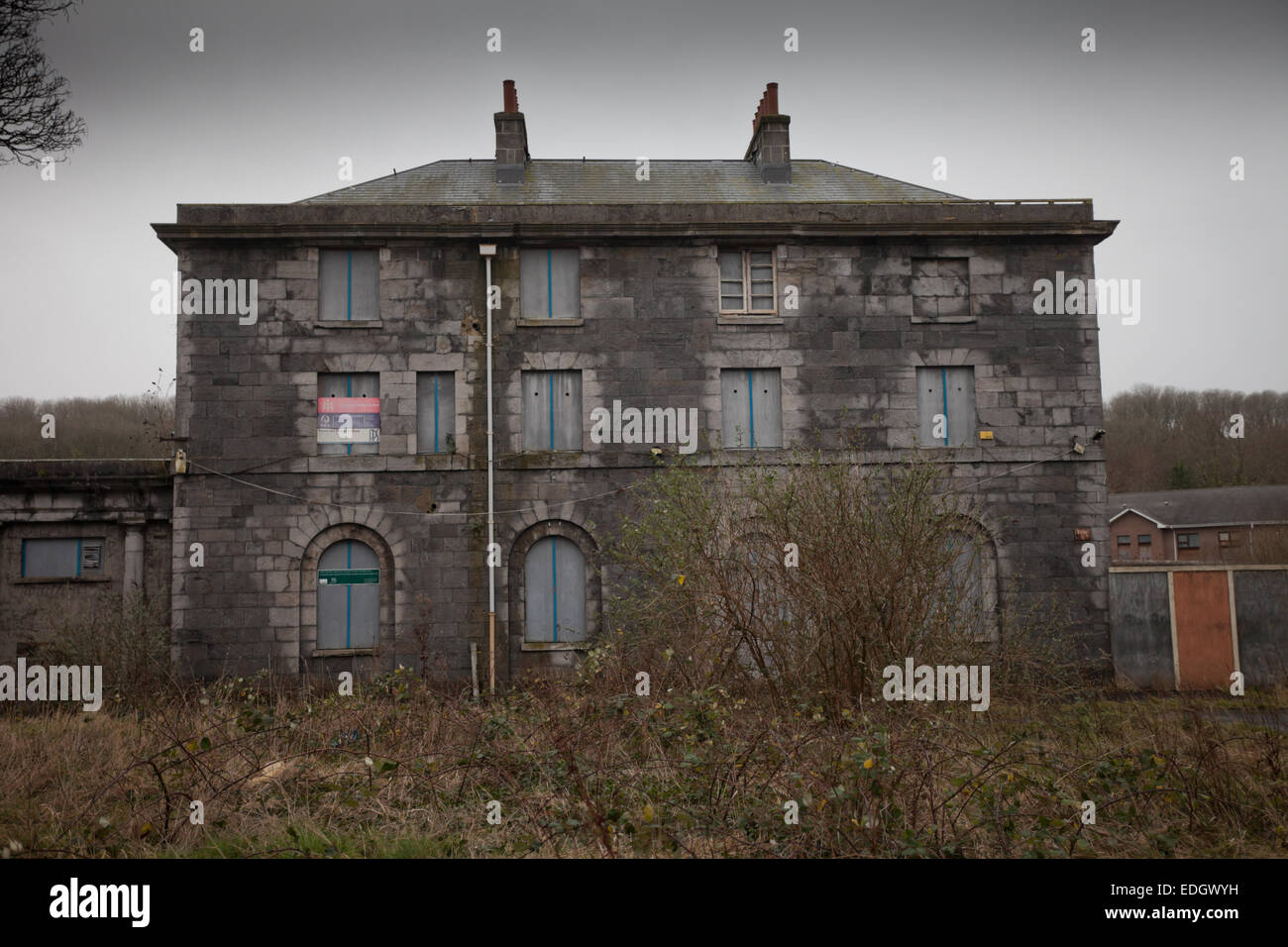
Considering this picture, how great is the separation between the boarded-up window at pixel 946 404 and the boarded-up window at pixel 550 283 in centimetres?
710

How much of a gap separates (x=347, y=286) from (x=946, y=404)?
1210cm

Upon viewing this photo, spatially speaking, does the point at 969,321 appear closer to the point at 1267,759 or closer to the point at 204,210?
the point at 1267,759

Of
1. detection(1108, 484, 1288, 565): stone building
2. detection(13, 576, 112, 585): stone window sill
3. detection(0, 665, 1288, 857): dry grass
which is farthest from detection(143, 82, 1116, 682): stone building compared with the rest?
detection(1108, 484, 1288, 565): stone building

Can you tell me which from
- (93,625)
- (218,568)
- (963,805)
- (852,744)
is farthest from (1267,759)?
(93,625)

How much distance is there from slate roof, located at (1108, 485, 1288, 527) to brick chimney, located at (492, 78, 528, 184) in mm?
45103

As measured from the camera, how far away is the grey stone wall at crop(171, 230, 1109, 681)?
693 inches

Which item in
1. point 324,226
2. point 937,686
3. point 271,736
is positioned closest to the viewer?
point 271,736

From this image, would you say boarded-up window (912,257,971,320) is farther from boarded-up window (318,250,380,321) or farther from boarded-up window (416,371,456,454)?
boarded-up window (318,250,380,321)


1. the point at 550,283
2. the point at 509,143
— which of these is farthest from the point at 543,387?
the point at 509,143

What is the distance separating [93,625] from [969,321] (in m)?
17.4

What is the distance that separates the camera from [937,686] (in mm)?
10188

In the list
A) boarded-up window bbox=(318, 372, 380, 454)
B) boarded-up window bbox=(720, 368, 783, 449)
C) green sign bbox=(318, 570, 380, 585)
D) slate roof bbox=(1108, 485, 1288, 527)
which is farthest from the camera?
slate roof bbox=(1108, 485, 1288, 527)

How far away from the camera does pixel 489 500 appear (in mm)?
17688
